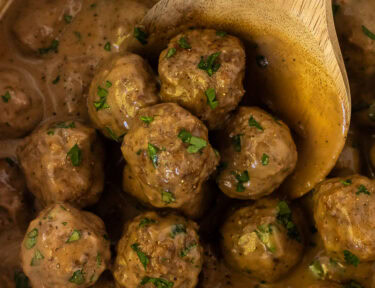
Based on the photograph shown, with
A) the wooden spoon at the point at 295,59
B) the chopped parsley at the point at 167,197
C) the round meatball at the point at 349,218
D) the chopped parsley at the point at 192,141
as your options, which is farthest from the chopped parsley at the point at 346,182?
the chopped parsley at the point at 167,197

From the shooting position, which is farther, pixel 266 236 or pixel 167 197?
pixel 266 236

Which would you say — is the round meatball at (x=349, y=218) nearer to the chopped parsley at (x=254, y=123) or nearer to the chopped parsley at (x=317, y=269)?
the chopped parsley at (x=317, y=269)

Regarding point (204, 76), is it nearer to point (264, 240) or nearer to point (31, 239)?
point (264, 240)

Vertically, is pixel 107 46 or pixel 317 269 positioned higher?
pixel 107 46

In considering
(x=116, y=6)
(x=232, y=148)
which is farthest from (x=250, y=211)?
(x=116, y=6)

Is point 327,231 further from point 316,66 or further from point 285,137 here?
point 316,66

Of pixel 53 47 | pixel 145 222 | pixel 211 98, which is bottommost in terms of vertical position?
pixel 145 222

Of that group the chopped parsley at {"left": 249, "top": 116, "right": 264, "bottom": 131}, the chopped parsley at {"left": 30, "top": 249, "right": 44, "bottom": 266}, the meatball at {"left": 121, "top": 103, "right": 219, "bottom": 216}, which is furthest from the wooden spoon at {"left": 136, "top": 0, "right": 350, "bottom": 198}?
the chopped parsley at {"left": 30, "top": 249, "right": 44, "bottom": 266}

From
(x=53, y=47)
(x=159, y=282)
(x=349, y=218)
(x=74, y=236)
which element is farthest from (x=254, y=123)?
(x=53, y=47)

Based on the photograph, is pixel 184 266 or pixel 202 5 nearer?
pixel 184 266
